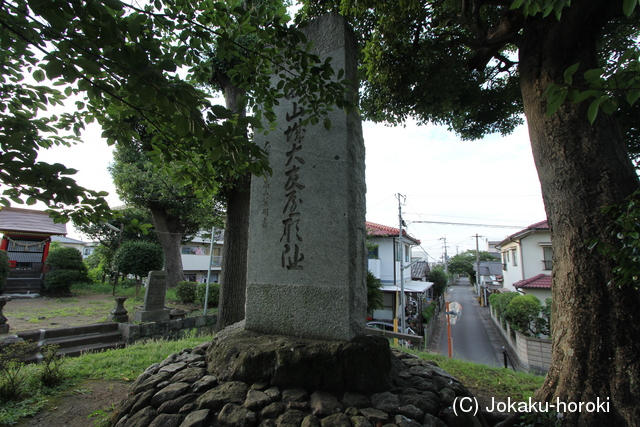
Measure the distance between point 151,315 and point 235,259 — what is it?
3.55 metres

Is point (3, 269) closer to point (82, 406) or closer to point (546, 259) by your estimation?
point (82, 406)

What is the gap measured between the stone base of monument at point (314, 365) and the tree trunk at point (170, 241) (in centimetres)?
1241

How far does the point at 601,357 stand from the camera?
8.40 ft

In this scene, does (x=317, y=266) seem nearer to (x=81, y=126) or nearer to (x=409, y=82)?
(x=81, y=126)

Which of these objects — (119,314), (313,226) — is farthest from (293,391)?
(119,314)

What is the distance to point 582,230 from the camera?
2.76 meters

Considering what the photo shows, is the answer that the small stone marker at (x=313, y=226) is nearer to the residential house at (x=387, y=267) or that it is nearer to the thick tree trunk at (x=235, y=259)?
the thick tree trunk at (x=235, y=259)

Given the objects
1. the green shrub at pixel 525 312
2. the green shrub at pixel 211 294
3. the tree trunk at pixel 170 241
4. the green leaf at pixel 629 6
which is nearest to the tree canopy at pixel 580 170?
the green leaf at pixel 629 6

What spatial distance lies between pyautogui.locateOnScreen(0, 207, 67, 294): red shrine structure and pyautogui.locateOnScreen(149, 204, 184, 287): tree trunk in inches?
181

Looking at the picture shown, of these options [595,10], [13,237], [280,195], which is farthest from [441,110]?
[13,237]

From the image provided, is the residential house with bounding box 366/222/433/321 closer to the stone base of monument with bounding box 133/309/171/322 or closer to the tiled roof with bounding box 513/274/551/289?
the tiled roof with bounding box 513/274/551/289

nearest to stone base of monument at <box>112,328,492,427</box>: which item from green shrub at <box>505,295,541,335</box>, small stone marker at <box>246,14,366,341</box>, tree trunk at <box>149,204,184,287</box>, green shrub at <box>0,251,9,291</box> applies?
small stone marker at <box>246,14,366,341</box>

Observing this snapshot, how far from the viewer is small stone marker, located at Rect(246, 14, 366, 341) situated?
2.72 m

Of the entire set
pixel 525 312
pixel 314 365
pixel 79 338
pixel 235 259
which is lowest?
pixel 79 338
